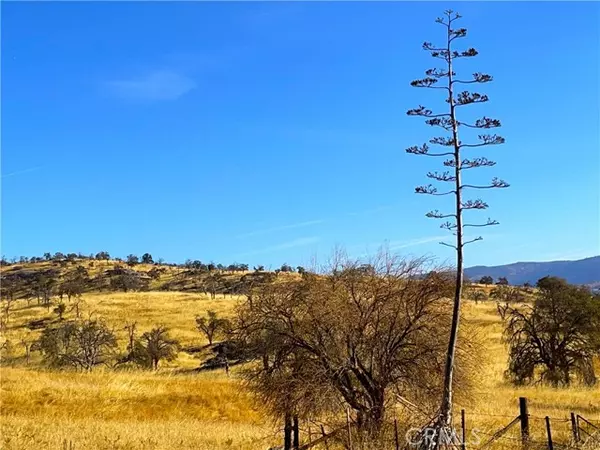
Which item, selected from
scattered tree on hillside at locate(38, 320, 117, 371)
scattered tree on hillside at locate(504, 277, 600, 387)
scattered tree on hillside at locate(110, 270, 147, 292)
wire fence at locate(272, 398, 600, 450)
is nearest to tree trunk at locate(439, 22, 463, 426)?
wire fence at locate(272, 398, 600, 450)

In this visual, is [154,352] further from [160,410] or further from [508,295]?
[508,295]

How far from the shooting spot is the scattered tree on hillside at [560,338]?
41.3 metres

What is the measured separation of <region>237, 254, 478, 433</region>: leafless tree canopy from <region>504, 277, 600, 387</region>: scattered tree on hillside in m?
27.1

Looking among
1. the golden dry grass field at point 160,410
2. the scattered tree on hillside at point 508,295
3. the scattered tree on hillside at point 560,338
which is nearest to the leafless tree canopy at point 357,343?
the golden dry grass field at point 160,410

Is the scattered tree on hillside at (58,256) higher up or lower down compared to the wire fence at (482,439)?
higher up

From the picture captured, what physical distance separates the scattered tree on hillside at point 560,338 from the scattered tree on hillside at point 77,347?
36290 mm

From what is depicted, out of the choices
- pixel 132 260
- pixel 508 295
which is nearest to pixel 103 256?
pixel 132 260

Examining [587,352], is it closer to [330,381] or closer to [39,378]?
[330,381]

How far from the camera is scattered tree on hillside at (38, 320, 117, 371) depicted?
57.0 m

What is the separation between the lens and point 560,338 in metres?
43.4

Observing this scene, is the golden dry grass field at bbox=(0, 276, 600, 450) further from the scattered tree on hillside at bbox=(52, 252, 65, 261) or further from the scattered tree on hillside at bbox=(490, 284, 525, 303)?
the scattered tree on hillside at bbox=(52, 252, 65, 261)

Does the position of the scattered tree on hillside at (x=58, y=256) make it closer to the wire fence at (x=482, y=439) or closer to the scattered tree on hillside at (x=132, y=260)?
the scattered tree on hillside at (x=132, y=260)

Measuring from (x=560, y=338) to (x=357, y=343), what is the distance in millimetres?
30856

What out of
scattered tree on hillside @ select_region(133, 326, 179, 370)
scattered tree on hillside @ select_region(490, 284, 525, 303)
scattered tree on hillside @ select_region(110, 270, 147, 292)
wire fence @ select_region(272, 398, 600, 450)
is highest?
scattered tree on hillside @ select_region(110, 270, 147, 292)
